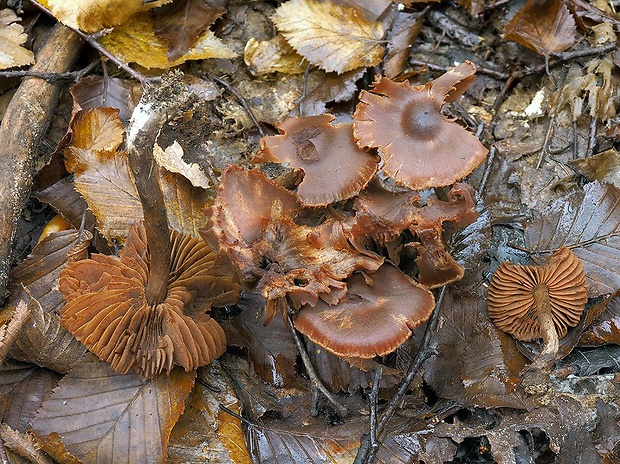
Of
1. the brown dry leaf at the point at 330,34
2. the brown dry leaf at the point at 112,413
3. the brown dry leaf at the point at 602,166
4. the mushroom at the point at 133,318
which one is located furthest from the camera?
the brown dry leaf at the point at 330,34

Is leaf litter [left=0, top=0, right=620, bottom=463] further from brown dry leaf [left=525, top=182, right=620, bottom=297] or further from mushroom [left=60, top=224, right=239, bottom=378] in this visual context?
mushroom [left=60, top=224, right=239, bottom=378]

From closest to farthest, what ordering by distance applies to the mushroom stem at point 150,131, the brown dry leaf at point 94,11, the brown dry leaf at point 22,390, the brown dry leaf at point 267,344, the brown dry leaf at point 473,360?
1. the mushroom stem at point 150,131
2. the brown dry leaf at point 22,390
3. the brown dry leaf at point 473,360
4. the brown dry leaf at point 267,344
5. the brown dry leaf at point 94,11

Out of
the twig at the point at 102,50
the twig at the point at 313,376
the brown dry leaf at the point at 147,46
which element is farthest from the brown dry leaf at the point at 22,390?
the brown dry leaf at the point at 147,46

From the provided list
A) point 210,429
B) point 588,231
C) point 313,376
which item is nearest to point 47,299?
point 210,429

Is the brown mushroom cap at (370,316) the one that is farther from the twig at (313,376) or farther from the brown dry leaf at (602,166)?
the brown dry leaf at (602,166)

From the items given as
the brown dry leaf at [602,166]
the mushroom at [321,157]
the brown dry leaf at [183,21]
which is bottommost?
the brown dry leaf at [602,166]

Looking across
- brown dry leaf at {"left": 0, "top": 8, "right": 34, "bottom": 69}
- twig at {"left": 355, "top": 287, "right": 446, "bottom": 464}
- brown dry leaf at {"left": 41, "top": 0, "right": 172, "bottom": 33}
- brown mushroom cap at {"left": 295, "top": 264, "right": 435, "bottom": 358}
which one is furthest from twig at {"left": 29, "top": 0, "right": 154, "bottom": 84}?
twig at {"left": 355, "top": 287, "right": 446, "bottom": 464}

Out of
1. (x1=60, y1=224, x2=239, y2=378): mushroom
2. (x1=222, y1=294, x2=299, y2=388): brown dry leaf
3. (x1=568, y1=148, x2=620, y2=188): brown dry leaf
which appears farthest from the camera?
(x1=568, y1=148, x2=620, y2=188): brown dry leaf

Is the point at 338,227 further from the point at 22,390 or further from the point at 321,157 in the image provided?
the point at 22,390
